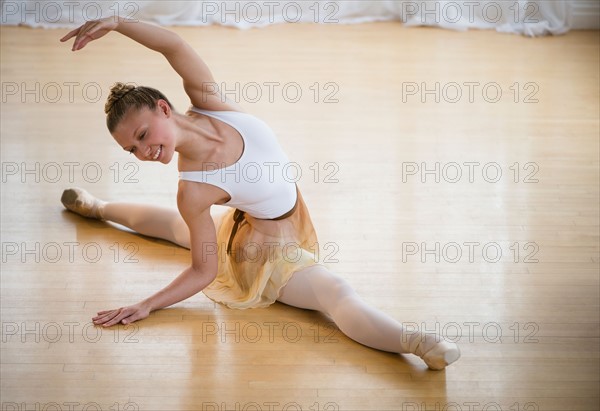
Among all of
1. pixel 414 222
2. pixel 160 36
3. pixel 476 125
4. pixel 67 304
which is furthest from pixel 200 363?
pixel 476 125

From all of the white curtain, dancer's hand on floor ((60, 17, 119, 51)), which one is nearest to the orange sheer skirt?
dancer's hand on floor ((60, 17, 119, 51))

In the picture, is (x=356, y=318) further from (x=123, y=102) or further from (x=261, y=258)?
(x=123, y=102)

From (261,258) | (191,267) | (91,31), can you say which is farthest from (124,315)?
(91,31)

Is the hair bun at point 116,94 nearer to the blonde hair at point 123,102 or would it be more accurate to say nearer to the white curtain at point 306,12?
the blonde hair at point 123,102

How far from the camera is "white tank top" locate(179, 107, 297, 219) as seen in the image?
7.61ft

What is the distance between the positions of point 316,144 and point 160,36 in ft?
4.82

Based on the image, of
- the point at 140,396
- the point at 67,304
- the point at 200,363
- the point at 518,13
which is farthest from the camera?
the point at 518,13

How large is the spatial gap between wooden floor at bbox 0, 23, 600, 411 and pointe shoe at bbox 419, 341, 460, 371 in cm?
5

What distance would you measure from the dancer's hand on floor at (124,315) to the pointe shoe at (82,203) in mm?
632

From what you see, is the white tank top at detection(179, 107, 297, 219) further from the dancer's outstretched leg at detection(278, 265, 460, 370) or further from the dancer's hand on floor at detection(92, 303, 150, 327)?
the dancer's hand on floor at detection(92, 303, 150, 327)

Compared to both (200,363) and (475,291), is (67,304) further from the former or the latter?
(475,291)

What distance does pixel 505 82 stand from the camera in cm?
436

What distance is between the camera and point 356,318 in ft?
7.52

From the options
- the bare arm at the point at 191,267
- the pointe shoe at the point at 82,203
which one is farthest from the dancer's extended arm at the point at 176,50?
the pointe shoe at the point at 82,203
